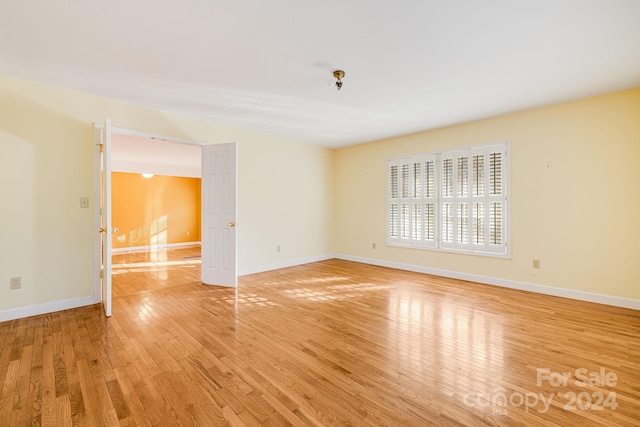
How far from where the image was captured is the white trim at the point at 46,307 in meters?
3.08

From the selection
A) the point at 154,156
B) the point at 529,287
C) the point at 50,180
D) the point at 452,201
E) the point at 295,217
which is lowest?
the point at 529,287

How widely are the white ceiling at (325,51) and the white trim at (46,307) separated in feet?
8.36

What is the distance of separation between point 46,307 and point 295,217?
3.98 metres

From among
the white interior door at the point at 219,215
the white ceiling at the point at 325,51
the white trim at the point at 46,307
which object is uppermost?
the white ceiling at the point at 325,51

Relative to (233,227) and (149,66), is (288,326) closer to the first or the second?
(233,227)

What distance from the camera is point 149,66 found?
2871 millimetres

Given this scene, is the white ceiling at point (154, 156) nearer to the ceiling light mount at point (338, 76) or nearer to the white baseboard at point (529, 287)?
the ceiling light mount at point (338, 76)

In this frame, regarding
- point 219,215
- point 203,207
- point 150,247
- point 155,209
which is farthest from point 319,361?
point 155,209

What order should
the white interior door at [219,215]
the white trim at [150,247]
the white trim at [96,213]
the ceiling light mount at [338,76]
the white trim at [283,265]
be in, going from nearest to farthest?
1. the ceiling light mount at [338,76]
2. the white trim at [96,213]
3. the white interior door at [219,215]
4. the white trim at [283,265]
5. the white trim at [150,247]

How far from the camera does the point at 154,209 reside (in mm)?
Result: 8742

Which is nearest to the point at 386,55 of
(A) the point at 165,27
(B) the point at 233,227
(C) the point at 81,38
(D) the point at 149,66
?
(A) the point at 165,27

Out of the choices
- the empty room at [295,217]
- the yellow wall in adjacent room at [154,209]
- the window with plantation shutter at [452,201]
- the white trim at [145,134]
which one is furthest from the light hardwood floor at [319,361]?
the yellow wall in adjacent room at [154,209]

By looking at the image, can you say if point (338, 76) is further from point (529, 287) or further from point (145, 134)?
point (529, 287)

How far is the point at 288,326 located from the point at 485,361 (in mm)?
1793
